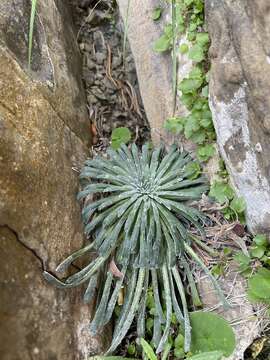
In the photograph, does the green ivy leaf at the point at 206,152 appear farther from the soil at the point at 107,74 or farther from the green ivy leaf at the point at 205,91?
the soil at the point at 107,74

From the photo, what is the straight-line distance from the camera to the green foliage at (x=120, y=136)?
8.64 ft

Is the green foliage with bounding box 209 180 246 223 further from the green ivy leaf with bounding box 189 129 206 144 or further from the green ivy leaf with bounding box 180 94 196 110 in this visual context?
the green ivy leaf with bounding box 180 94 196 110

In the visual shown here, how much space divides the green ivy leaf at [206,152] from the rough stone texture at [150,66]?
0.92 ft

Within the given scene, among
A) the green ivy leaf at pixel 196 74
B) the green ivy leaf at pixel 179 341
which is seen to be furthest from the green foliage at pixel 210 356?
the green ivy leaf at pixel 196 74

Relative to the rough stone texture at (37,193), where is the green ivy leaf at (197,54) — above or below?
above

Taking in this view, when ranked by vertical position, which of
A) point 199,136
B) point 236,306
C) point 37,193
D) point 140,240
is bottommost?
point 236,306

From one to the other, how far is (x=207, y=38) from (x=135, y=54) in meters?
0.56

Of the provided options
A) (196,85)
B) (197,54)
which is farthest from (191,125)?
(197,54)

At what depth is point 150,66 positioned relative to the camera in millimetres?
2639

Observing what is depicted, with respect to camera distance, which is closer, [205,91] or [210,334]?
[210,334]

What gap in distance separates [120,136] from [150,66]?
15.3 inches

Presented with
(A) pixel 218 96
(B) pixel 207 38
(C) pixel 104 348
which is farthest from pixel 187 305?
(B) pixel 207 38

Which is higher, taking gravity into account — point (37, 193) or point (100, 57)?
point (100, 57)

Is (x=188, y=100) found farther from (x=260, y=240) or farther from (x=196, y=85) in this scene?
(x=260, y=240)
